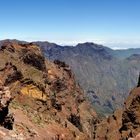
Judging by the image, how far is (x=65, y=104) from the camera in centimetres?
12900

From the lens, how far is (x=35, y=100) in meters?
84.1

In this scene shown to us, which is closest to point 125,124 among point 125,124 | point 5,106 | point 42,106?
point 125,124

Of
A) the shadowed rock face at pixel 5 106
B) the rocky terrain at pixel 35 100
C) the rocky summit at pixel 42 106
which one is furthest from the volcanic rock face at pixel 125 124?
the shadowed rock face at pixel 5 106

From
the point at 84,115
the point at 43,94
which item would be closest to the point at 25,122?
the point at 43,94

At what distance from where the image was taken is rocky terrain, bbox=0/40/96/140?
147ft

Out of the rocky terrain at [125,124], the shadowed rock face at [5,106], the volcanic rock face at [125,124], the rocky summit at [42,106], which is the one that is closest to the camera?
the shadowed rock face at [5,106]

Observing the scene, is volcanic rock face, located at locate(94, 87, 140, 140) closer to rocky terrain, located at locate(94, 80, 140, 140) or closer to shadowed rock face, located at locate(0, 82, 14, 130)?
rocky terrain, located at locate(94, 80, 140, 140)

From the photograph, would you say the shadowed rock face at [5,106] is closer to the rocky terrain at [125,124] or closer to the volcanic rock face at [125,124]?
the rocky terrain at [125,124]

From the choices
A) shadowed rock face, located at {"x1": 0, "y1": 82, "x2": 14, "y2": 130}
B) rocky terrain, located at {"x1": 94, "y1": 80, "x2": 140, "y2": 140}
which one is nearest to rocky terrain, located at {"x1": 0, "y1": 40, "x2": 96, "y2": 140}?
shadowed rock face, located at {"x1": 0, "y1": 82, "x2": 14, "y2": 130}

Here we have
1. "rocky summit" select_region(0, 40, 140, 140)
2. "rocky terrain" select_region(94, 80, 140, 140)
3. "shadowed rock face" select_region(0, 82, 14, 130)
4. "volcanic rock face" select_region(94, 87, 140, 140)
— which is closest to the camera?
"shadowed rock face" select_region(0, 82, 14, 130)

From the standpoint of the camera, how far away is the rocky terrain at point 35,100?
147 ft

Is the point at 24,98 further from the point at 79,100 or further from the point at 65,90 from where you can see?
the point at 79,100

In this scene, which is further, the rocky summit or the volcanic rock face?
the volcanic rock face

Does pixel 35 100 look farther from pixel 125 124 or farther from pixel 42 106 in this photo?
pixel 125 124
